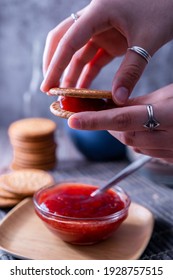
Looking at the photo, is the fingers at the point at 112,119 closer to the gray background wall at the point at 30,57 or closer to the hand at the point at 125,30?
the hand at the point at 125,30

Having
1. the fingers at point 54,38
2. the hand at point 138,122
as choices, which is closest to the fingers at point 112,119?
the hand at point 138,122

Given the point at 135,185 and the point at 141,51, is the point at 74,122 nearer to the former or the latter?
the point at 141,51

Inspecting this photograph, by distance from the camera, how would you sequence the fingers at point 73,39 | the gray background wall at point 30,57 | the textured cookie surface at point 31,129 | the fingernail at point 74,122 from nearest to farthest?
the fingernail at point 74,122 → the fingers at point 73,39 → the textured cookie surface at point 31,129 → the gray background wall at point 30,57

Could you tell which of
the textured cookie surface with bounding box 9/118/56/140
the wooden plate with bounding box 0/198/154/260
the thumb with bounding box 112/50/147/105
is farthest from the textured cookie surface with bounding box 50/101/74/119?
the textured cookie surface with bounding box 9/118/56/140

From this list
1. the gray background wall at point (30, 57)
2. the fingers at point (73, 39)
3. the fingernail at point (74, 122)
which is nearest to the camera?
the fingernail at point (74, 122)

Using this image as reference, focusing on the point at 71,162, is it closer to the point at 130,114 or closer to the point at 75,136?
the point at 75,136

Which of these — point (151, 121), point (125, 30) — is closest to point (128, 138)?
point (151, 121)
